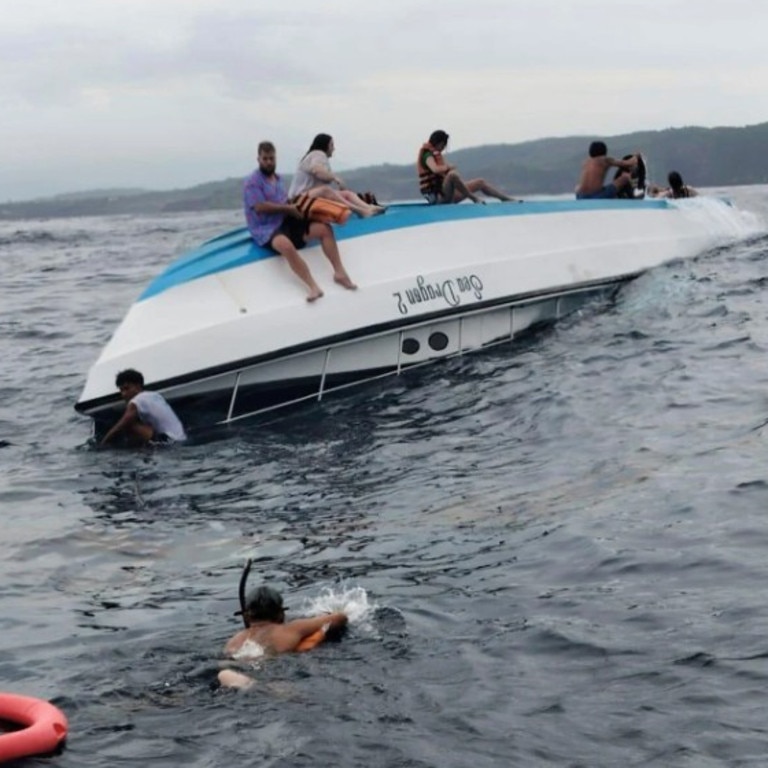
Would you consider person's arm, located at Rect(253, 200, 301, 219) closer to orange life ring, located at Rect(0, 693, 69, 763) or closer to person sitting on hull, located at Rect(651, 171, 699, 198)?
orange life ring, located at Rect(0, 693, 69, 763)

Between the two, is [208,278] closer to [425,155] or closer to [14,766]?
[425,155]

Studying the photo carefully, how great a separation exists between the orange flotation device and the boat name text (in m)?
0.95

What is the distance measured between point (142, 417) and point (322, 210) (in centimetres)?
290

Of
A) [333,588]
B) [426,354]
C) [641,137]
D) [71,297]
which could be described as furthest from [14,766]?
[641,137]

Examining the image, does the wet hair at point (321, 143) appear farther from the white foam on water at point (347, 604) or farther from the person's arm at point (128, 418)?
the white foam on water at point (347, 604)

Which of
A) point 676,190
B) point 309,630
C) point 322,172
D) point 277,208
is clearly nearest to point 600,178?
point 676,190

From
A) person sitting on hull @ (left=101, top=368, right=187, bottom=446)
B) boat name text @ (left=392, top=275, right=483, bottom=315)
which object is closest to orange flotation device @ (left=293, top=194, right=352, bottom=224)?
boat name text @ (left=392, top=275, right=483, bottom=315)

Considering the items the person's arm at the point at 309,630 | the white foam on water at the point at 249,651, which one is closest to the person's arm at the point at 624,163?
the person's arm at the point at 309,630

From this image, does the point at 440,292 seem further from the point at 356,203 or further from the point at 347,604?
the point at 347,604

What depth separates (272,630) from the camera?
311 inches

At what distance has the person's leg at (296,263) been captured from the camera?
14.3 metres

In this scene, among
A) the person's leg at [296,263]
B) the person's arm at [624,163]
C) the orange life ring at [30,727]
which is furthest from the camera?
the person's arm at [624,163]

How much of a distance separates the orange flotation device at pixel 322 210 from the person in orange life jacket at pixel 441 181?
256cm

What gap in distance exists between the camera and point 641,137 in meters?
97.8
